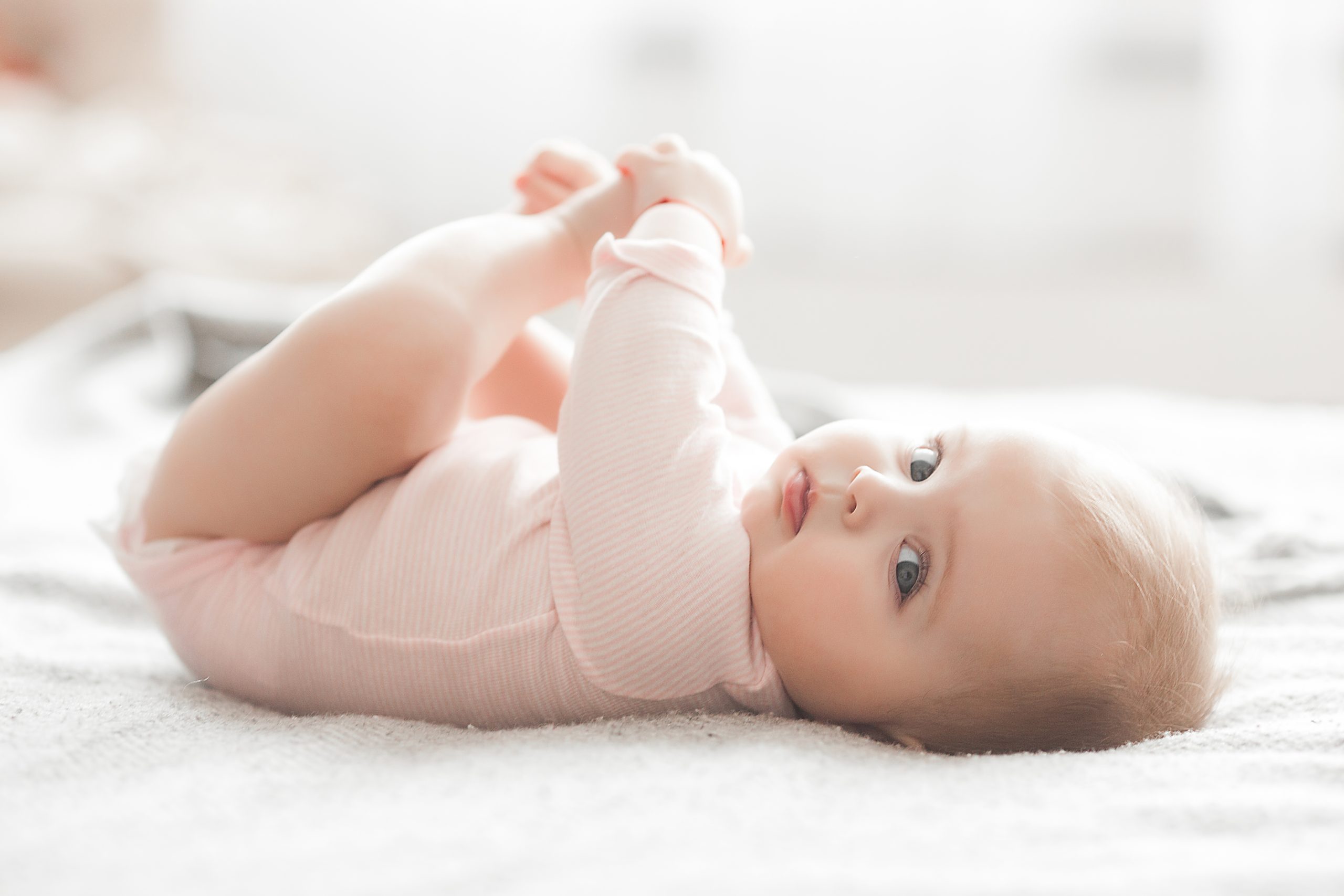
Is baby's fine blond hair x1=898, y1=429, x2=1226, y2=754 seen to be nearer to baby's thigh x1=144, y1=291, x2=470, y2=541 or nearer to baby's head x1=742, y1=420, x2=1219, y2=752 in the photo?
baby's head x1=742, y1=420, x2=1219, y2=752

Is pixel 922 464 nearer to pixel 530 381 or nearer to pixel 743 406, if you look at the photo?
pixel 743 406

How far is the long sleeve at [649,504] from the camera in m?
0.73

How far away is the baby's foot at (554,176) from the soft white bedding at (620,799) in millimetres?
474

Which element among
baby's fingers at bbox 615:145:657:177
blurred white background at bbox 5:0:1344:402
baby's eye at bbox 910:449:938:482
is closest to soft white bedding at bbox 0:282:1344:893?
baby's eye at bbox 910:449:938:482

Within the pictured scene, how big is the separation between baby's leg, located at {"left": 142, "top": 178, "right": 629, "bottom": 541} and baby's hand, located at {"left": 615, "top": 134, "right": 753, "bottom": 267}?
11 centimetres

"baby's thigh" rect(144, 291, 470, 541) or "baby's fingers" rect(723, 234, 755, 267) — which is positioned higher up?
"baby's fingers" rect(723, 234, 755, 267)

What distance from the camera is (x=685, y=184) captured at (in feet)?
2.94

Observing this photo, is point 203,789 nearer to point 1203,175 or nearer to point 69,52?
point 1203,175

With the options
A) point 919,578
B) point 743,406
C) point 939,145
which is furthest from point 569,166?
point 939,145

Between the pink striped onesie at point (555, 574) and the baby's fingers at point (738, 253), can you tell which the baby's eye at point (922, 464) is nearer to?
the pink striped onesie at point (555, 574)

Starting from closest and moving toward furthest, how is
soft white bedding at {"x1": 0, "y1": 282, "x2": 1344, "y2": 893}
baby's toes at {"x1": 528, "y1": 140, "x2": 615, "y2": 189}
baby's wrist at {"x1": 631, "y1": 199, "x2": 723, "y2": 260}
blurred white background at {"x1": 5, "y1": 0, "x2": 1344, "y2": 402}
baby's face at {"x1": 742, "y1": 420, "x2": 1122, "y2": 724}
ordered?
soft white bedding at {"x1": 0, "y1": 282, "x2": 1344, "y2": 893} → baby's face at {"x1": 742, "y1": 420, "x2": 1122, "y2": 724} → baby's wrist at {"x1": 631, "y1": 199, "x2": 723, "y2": 260} → baby's toes at {"x1": 528, "y1": 140, "x2": 615, "y2": 189} → blurred white background at {"x1": 5, "y1": 0, "x2": 1344, "y2": 402}

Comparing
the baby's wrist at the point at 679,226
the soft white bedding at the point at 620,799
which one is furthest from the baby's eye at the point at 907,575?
the baby's wrist at the point at 679,226

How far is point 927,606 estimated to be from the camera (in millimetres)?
739

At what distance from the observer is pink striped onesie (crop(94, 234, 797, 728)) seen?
0.74 meters
